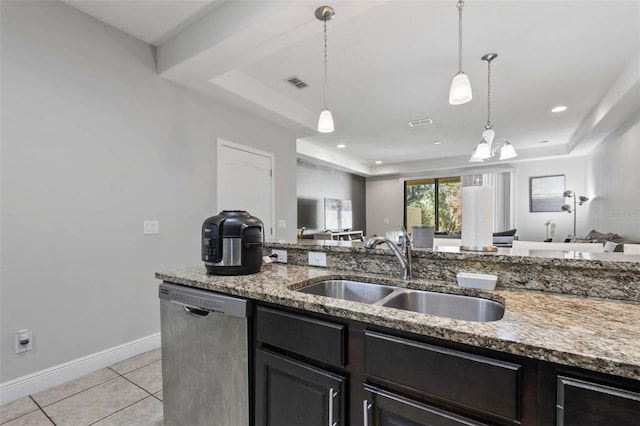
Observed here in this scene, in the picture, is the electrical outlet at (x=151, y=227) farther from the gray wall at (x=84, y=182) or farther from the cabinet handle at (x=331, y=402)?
the cabinet handle at (x=331, y=402)

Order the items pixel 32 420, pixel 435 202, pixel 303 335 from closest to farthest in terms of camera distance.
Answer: pixel 303 335
pixel 32 420
pixel 435 202

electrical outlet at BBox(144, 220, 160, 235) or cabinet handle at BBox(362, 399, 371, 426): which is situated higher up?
electrical outlet at BBox(144, 220, 160, 235)

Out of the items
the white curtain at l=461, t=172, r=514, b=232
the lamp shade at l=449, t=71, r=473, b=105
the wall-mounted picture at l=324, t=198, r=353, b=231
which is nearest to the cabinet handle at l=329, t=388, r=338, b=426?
the lamp shade at l=449, t=71, r=473, b=105

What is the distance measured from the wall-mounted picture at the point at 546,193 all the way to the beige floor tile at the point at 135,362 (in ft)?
24.6

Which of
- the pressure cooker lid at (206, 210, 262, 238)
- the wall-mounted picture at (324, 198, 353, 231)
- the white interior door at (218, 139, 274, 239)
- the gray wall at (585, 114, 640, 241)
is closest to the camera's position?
the pressure cooker lid at (206, 210, 262, 238)

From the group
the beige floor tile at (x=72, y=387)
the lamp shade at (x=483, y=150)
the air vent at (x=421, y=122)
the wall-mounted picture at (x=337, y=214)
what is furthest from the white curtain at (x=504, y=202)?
the beige floor tile at (x=72, y=387)

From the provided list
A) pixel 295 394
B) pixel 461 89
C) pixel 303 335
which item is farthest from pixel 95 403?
pixel 461 89

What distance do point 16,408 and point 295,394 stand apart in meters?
1.98

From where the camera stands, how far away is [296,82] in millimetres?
3240

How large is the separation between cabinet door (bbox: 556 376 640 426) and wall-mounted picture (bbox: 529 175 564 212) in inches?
281

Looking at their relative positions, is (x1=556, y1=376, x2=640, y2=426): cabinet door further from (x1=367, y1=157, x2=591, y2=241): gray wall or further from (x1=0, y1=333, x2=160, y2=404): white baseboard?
(x1=367, y1=157, x2=591, y2=241): gray wall

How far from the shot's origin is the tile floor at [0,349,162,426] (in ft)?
5.51

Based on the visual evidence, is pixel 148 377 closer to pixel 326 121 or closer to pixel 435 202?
pixel 326 121

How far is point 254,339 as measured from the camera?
1220mm
